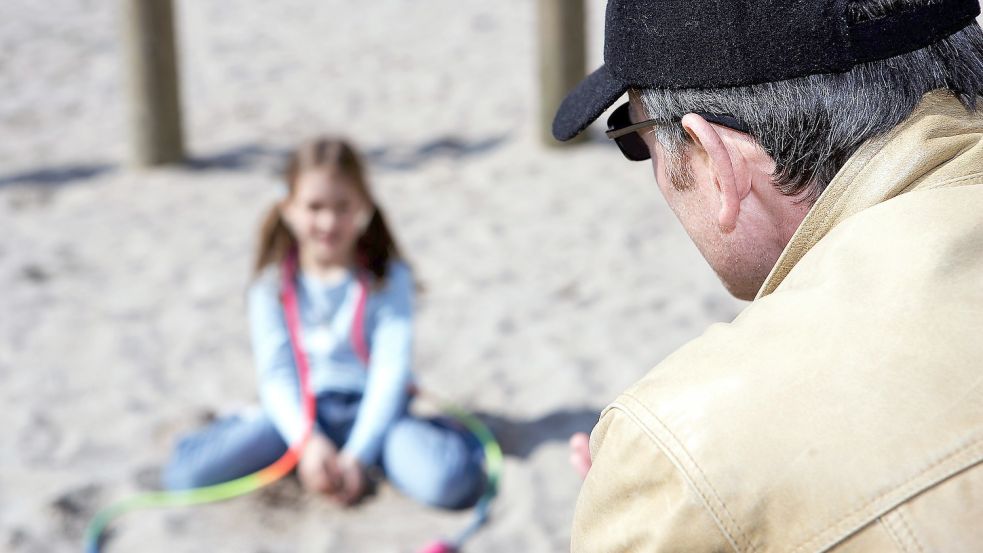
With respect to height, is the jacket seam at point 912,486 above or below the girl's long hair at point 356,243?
above

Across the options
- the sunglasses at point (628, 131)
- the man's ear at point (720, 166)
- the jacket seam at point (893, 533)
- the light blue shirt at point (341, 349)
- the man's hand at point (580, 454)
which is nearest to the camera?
the jacket seam at point (893, 533)

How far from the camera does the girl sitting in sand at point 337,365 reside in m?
3.16

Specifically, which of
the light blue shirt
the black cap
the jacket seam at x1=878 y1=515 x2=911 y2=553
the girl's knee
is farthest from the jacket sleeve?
→ the light blue shirt

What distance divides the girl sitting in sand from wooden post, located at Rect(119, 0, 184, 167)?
2341 millimetres

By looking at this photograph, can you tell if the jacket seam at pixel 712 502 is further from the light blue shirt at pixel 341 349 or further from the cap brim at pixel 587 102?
the light blue shirt at pixel 341 349

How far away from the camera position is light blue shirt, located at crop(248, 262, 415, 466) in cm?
322

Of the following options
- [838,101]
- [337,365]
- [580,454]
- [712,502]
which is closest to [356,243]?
[337,365]

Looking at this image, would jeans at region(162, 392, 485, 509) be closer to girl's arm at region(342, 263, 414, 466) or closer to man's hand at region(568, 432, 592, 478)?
girl's arm at region(342, 263, 414, 466)

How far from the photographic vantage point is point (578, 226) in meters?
4.95

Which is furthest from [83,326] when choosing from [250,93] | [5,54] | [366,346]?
[5,54]

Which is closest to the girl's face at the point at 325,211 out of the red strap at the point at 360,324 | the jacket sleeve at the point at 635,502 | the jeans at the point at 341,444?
the red strap at the point at 360,324

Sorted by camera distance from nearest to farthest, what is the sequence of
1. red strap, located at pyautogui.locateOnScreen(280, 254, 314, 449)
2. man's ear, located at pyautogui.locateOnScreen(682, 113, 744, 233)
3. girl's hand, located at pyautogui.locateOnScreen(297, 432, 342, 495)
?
1. man's ear, located at pyautogui.locateOnScreen(682, 113, 744, 233)
2. girl's hand, located at pyautogui.locateOnScreen(297, 432, 342, 495)
3. red strap, located at pyautogui.locateOnScreen(280, 254, 314, 449)

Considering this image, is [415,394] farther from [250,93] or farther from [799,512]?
[250,93]

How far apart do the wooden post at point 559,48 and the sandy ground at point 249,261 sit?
1.20 feet
